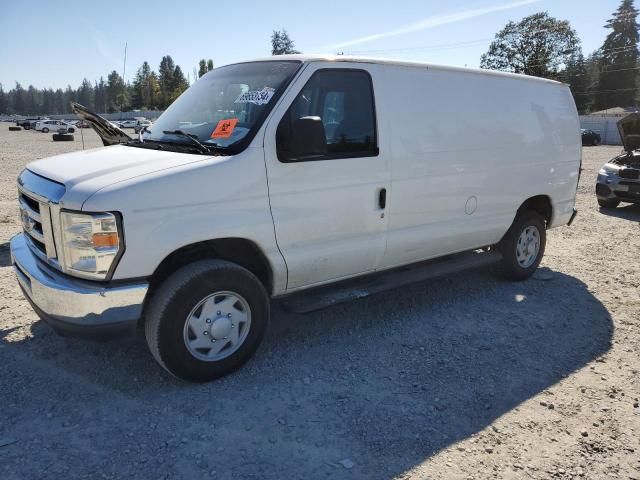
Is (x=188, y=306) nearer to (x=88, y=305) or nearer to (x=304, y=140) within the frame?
(x=88, y=305)

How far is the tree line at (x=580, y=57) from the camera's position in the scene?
224 ft

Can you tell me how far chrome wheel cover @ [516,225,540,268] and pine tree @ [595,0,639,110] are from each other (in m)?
74.4

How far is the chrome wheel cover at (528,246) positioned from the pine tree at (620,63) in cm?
7435

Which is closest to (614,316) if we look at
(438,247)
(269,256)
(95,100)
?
(438,247)

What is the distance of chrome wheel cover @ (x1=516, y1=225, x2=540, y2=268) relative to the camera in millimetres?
5736

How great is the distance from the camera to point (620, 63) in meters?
69.9

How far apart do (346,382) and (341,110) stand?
2085 mm

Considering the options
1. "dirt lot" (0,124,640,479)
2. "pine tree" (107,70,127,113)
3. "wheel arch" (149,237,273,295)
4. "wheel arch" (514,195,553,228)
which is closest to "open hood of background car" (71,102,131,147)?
"dirt lot" (0,124,640,479)

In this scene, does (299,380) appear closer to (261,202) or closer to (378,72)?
(261,202)

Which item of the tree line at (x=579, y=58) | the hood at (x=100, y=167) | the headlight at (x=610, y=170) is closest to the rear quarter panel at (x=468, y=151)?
the hood at (x=100, y=167)

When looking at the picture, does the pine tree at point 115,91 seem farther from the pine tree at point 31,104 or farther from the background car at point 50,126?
the background car at point 50,126

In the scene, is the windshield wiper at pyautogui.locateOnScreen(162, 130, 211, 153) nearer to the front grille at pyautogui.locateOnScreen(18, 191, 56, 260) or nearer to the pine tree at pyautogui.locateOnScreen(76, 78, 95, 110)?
the front grille at pyautogui.locateOnScreen(18, 191, 56, 260)

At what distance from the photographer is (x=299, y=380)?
3.61m

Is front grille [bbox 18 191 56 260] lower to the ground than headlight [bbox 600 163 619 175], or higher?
higher
